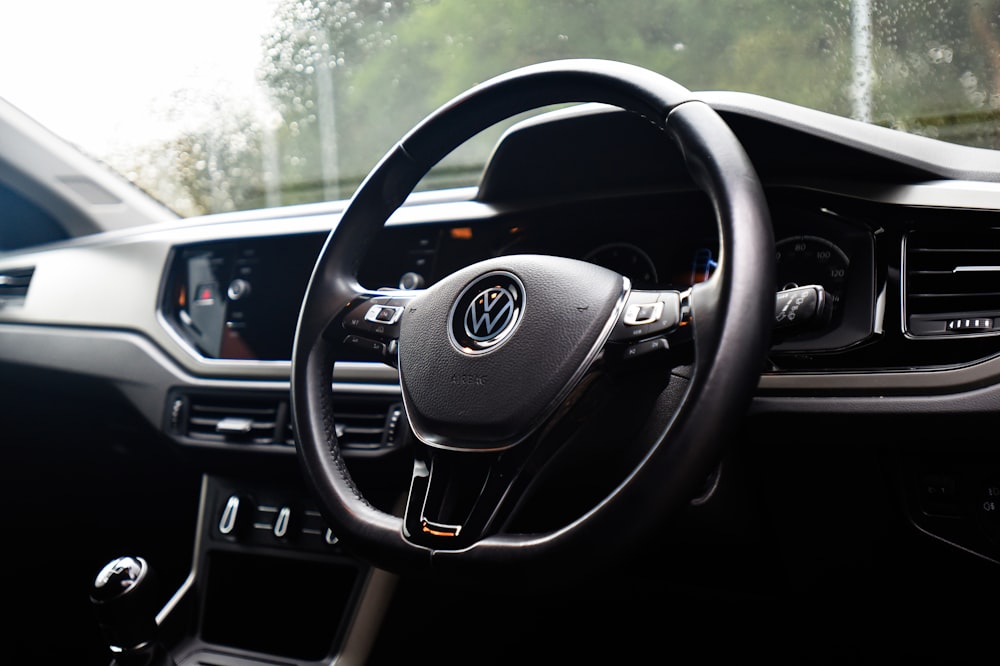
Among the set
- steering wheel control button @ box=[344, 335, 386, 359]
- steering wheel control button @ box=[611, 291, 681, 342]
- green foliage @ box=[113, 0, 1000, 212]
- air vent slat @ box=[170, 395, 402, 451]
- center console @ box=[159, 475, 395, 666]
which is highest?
green foliage @ box=[113, 0, 1000, 212]

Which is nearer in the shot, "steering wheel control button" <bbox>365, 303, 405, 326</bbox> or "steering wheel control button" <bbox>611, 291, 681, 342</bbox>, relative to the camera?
"steering wheel control button" <bbox>611, 291, 681, 342</bbox>

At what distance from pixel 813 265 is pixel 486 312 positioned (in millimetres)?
448

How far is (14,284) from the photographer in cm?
209

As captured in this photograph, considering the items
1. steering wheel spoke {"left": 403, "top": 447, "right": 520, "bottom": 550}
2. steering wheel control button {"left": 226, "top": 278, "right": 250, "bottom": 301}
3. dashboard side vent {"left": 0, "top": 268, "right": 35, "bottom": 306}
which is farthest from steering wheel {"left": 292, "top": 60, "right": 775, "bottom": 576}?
dashboard side vent {"left": 0, "top": 268, "right": 35, "bottom": 306}

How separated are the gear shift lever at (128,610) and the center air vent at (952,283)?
109cm

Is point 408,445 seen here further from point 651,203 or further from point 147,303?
point 147,303

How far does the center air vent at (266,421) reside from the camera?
1366 millimetres

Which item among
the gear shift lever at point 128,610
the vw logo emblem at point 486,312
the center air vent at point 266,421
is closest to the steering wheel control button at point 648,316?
the vw logo emblem at point 486,312

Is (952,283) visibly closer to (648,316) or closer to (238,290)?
(648,316)

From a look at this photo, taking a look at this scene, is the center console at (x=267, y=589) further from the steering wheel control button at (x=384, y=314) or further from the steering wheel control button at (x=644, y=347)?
the steering wheel control button at (x=644, y=347)

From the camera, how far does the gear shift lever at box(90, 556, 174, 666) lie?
4.18 feet

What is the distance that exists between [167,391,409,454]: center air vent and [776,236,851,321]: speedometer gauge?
58 cm

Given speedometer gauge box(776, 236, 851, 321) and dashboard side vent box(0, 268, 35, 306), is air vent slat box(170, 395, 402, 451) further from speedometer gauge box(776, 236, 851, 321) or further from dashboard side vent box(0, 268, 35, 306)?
dashboard side vent box(0, 268, 35, 306)

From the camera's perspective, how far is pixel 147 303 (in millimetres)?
1737
